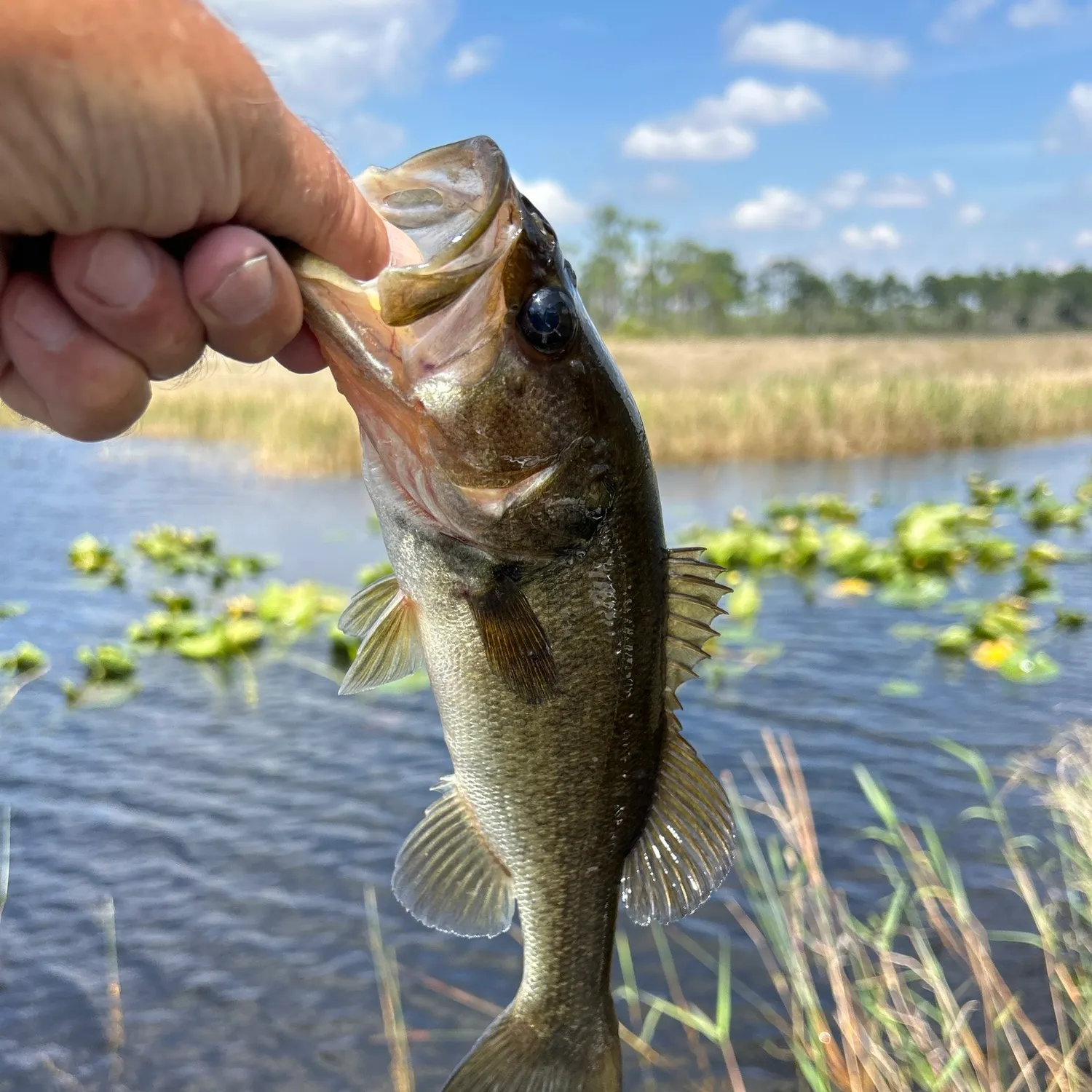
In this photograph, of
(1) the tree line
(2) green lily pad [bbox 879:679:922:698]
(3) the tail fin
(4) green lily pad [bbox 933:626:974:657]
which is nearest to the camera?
(3) the tail fin

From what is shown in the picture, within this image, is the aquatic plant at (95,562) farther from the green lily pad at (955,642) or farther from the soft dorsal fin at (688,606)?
the soft dorsal fin at (688,606)

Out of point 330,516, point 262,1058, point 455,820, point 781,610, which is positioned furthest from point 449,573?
point 330,516

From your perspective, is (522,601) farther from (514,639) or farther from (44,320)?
(44,320)

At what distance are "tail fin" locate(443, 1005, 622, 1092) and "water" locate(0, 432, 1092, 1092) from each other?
2.69 meters

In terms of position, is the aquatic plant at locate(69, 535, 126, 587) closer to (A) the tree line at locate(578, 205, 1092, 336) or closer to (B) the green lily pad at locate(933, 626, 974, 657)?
(B) the green lily pad at locate(933, 626, 974, 657)

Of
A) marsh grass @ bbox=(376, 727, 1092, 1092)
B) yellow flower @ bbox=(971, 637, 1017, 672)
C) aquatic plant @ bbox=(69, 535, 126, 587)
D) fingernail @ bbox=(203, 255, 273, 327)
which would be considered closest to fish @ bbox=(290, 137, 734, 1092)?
fingernail @ bbox=(203, 255, 273, 327)

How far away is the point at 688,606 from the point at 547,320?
0.66 meters

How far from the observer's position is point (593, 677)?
194cm

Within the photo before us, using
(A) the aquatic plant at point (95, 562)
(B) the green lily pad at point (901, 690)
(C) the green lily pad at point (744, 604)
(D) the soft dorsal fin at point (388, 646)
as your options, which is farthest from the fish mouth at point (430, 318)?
(A) the aquatic plant at point (95, 562)

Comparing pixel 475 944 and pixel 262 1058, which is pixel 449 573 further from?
pixel 475 944

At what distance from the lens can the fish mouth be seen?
1.71 m

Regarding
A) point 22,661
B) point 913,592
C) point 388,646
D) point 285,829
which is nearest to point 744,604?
point 913,592

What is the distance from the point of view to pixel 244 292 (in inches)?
63.2

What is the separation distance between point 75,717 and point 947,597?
8.76 m
